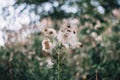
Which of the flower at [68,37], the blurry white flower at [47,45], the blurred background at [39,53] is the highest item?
the flower at [68,37]

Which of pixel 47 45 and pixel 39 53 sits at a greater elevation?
pixel 47 45

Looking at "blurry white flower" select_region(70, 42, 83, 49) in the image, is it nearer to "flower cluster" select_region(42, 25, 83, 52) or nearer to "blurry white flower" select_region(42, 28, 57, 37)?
"flower cluster" select_region(42, 25, 83, 52)

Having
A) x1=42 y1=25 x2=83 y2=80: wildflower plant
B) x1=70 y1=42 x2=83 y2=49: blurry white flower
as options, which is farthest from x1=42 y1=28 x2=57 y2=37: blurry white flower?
x1=70 y1=42 x2=83 y2=49: blurry white flower

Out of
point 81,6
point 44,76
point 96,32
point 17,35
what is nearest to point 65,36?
point 44,76

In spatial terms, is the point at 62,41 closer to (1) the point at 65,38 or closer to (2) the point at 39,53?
(1) the point at 65,38

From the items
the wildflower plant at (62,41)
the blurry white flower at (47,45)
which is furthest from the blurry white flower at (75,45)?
the blurry white flower at (47,45)

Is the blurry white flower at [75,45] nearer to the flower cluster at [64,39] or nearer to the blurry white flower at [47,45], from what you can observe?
the flower cluster at [64,39]

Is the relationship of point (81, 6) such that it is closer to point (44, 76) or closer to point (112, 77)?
point (112, 77)

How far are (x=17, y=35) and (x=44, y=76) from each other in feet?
7.95

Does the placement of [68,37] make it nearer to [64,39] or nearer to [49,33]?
[64,39]

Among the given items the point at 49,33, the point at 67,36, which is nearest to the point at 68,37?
the point at 67,36

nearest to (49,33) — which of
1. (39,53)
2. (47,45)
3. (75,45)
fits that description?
(47,45)

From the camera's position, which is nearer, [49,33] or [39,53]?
[49,33]

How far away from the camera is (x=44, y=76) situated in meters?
4.32
